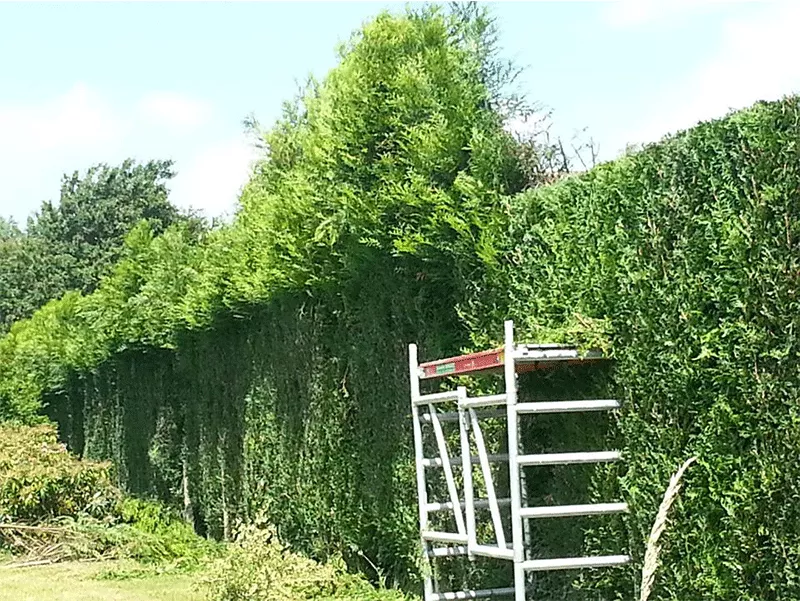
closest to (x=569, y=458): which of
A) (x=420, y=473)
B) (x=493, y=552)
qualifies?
(x=493, y=552)

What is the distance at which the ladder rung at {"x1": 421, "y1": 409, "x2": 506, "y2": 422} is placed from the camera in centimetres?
891

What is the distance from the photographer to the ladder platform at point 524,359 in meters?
7.46

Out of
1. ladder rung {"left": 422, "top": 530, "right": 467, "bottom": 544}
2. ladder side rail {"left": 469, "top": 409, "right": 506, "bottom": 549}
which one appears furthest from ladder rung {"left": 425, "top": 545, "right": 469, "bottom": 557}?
ladder side rail {"left": 469, "top": 409, "right": 506, "bottom": 549}

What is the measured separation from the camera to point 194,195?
56.1 meters

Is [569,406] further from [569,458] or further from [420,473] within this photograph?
[420,473]

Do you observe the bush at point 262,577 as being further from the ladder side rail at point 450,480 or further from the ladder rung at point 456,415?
the ladder side rail at point 450,480

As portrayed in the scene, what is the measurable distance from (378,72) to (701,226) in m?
4.53

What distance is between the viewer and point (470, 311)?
971cm

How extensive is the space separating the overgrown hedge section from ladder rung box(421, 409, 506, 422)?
3.85 feet

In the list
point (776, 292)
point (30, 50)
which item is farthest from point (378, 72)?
point (776, 292)

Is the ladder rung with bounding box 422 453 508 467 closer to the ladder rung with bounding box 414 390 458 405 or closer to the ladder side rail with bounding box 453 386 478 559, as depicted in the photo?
the ladder side rail with bounding box 453 386 478 559

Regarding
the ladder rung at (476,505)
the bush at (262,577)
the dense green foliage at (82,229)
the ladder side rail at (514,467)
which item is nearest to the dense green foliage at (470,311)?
the ladder rung at (476,505)

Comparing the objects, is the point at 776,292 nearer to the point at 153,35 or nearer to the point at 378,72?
the point at 378,72

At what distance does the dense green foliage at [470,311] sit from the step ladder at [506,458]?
0.20 metres
